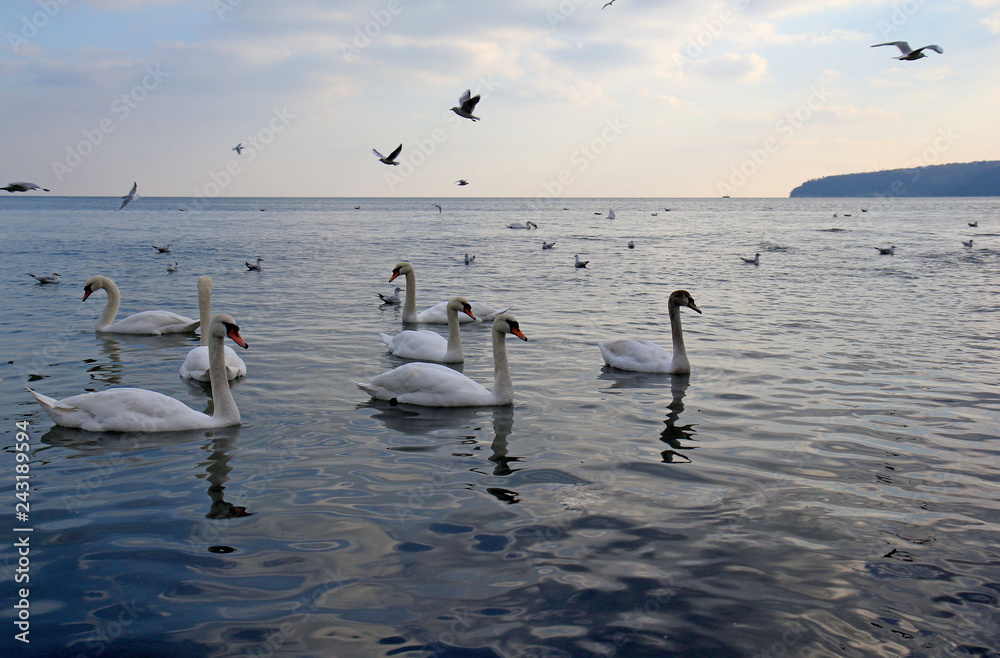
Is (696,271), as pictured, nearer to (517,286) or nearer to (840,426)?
(517,286)

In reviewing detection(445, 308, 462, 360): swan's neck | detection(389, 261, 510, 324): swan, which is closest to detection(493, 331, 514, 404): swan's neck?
detection(445, 308, 462, 360): swan's neck

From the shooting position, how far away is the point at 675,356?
9.37 m

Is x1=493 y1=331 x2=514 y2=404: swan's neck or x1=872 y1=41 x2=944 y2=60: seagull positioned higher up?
x1=872 y1=41 x2=944 y2=60: seagull

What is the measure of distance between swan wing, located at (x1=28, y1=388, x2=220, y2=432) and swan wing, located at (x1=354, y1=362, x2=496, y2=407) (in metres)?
2.16

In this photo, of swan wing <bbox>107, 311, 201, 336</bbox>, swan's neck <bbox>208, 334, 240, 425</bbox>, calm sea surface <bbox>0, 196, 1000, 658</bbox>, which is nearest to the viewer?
calm sea surface <bbox>0, 196, 1000, 658</bbox>

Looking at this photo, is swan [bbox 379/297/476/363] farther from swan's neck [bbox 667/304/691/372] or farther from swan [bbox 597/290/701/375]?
swan's neck [bbox 667/304/691/372]

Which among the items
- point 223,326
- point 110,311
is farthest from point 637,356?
point 110,311

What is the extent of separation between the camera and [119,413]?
6.52 meters

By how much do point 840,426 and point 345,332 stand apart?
27.4 ft

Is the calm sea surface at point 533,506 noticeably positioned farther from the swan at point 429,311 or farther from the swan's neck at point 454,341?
the swan at point 429,311

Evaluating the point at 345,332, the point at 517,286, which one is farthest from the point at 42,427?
the point at 517,286

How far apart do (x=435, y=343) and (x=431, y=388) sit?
9.04 ft

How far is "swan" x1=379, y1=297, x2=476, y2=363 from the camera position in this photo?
997 cm

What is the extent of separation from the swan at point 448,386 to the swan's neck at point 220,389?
167 centimetres
